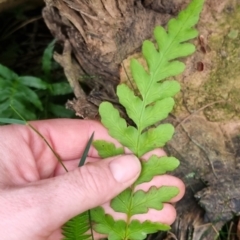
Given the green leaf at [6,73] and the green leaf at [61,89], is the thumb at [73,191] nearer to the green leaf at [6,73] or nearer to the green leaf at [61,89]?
the green leaf at [61,89]

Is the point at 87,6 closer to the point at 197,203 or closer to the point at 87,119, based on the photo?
the point at 87,119

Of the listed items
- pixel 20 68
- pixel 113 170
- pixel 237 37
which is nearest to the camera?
pixel 113 170

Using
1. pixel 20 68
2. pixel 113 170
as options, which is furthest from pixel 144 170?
pixel 20 68

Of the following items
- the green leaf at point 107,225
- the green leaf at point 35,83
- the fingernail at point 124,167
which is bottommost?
the green leaf at point 107,225

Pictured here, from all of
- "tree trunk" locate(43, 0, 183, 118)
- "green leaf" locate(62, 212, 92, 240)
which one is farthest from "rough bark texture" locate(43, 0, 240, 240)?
"green leaf" locate(62, 212, 92, 240)

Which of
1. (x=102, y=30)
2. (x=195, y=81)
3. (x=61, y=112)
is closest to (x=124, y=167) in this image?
(x=195, y=81)

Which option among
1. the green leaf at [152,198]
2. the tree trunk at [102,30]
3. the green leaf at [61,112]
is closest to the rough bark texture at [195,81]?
the tree trunk at [102,30]

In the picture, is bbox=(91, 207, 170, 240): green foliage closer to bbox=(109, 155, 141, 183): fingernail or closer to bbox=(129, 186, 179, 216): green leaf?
bbox=(129, 186, 179, 216): green leaf
